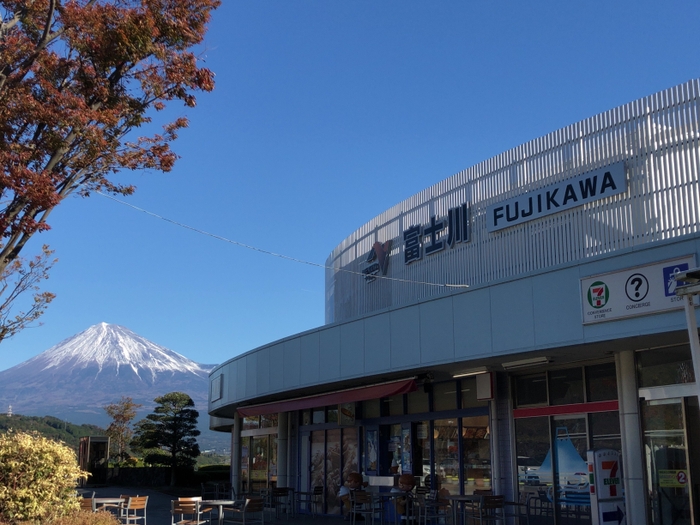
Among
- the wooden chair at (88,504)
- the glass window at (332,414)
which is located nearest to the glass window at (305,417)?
the glass window at (332,414)

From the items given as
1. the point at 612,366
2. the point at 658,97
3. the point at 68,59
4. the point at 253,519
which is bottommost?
the point at 253,519

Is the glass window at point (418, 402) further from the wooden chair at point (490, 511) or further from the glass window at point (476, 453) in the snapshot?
the wooden chair at point (490, 511)

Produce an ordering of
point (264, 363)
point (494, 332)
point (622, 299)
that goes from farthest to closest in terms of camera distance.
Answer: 1. point (264, 363)
2. point (494, 332)
3. point (622, 299)

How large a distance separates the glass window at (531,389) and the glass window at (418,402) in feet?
8.94

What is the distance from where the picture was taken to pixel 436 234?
60.6 feet

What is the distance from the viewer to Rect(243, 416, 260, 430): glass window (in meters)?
25.1

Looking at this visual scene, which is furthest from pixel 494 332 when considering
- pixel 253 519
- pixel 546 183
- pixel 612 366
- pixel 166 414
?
pixel 166 414

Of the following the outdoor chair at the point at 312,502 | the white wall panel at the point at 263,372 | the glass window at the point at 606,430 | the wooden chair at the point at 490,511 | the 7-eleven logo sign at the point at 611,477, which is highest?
the white wall panel at the point at 263,372

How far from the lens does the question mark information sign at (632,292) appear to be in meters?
9.96

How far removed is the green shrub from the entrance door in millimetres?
8423

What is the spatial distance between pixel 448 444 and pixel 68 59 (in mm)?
10443

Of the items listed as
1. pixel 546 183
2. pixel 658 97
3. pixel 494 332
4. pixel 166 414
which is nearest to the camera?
pixel 494 332

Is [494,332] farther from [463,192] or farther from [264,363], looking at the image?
[264,363]

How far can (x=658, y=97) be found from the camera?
13375 millimetres
